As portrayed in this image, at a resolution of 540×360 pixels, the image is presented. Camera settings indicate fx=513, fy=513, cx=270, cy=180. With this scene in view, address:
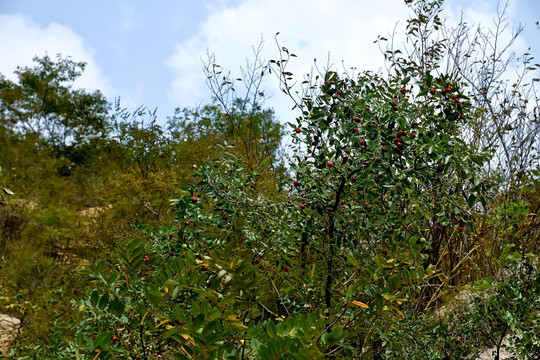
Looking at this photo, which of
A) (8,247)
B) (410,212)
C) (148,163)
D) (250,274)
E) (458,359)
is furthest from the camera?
(8,247)

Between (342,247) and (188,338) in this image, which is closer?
(188,338)

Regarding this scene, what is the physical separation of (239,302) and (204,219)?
1.41 m

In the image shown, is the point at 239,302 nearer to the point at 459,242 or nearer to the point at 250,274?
the point at 250,274

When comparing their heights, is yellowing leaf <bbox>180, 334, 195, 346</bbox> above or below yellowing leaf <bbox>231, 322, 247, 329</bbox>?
below

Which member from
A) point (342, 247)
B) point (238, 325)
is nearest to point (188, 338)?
point (238, 325)

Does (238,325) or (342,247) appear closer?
(238,325)

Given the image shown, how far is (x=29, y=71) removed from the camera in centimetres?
2055

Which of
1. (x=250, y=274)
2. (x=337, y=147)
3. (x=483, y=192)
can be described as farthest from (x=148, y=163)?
(x=250, y=274)

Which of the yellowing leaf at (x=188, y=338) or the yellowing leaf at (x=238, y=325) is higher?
the yellowing leaf at (x=238, y=325)

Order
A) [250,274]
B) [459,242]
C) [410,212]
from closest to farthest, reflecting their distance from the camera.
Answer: [250,274] < [410,212] < [459,242]

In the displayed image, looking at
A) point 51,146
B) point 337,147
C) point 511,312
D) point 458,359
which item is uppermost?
point 51,146

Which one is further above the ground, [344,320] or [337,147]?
[337,147]

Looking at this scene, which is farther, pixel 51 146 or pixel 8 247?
pixel 51 146

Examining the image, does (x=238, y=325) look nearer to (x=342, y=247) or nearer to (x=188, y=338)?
(x=188, y=338)
